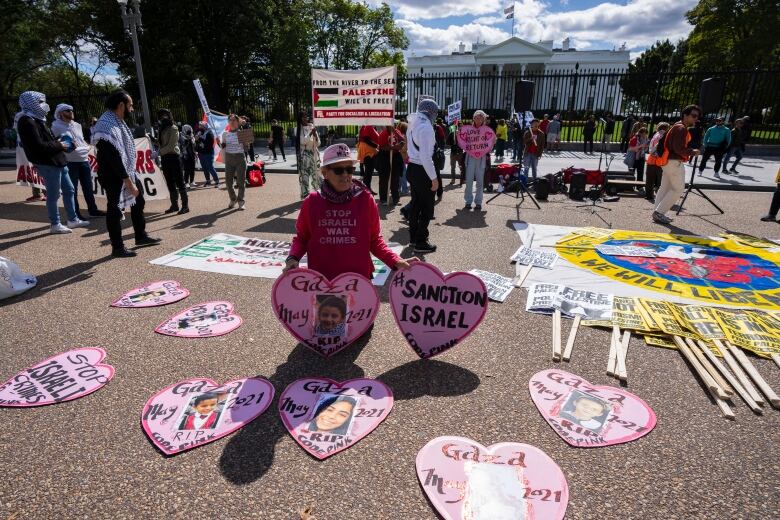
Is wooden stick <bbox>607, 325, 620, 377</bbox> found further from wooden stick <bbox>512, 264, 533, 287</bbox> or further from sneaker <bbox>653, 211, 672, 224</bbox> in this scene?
sneaker <bbox>653, 211, 672, 224</bbox>

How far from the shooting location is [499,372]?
3.42m

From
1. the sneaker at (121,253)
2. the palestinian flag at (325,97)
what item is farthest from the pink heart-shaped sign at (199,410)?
the palestinian flag at (325,97)

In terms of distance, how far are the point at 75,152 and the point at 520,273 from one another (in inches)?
329

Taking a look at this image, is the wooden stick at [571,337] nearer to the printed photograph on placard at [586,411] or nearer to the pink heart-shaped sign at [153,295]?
the printed photograph on placard at [586,411]

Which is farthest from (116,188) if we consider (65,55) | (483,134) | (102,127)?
(65,55)

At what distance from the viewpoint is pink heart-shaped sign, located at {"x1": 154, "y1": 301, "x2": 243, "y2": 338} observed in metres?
3.99

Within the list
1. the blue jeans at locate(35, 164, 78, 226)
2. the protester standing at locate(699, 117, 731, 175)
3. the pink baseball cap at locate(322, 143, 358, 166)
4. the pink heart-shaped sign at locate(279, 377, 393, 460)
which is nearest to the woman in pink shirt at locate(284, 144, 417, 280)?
the pink baseball cap at locate(322, 143, 358, 166)

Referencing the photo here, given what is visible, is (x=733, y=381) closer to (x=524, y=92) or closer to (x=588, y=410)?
(x=588, y=410)

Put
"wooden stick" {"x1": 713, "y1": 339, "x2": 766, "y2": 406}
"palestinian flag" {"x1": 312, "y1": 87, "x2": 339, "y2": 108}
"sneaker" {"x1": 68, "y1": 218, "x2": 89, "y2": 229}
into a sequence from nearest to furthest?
"wooden stick" {"x1": 713, "y1": 339, "x2": 766, "y2": 406}, "sneaker" {"x1": 68, "y1": 218, "x2": 89, "y2": 229}, "palestinian flag" {"x1": 312, "y1": 87, "x2": 339, "y2": 108}

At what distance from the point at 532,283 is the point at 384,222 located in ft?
12.2

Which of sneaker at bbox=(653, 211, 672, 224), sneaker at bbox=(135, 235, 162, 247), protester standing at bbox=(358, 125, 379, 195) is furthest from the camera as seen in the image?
protester standing at bbox=(358, 125, 379, 195)

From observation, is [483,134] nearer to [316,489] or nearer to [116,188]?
[116,188]

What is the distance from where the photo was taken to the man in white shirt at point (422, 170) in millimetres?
6176

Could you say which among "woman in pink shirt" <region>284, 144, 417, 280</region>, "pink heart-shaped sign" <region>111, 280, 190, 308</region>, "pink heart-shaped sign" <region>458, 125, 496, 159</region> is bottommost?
"pink heart-shaped sign" <region>111, 280, 190, 308</region>
